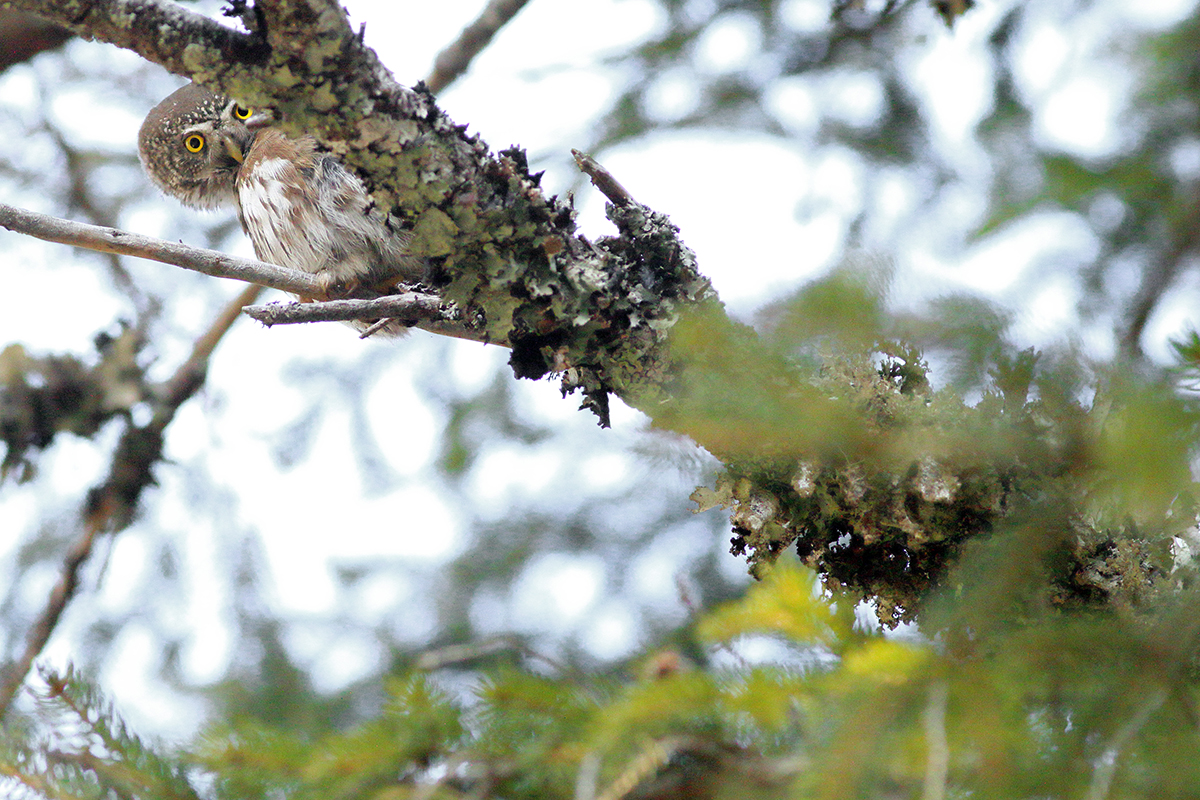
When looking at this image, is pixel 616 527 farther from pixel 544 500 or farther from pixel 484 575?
pixel 484 575

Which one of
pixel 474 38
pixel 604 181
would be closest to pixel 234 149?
pixel 474 38

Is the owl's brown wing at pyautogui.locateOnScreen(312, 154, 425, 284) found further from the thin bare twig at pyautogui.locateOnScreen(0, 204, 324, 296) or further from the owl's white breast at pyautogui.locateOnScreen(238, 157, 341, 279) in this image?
the thin bare twig at pyautogui.locateOnScreen(0, 204, 324, 296)

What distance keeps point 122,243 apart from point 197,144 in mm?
1609

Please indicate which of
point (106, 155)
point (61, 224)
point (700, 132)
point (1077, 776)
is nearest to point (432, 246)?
point (61, 224)

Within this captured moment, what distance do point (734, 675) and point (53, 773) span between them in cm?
91

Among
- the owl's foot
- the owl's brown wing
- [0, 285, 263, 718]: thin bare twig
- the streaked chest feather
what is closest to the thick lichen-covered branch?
the owl's foot

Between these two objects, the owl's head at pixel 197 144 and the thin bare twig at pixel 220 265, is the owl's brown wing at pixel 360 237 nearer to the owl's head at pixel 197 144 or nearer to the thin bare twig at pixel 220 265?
the thin bare twig at pixel 220 265

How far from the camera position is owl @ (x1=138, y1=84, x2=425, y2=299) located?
2215 mm

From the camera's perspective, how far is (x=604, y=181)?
62.9 inches

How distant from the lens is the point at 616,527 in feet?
10.8

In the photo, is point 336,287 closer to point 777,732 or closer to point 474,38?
point 474,38

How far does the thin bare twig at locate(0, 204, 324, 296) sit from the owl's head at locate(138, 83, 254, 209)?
1.45m

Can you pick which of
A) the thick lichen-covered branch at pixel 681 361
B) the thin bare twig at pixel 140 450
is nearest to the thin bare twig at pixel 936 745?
the thick lichen-covered branch at pixel 681 361

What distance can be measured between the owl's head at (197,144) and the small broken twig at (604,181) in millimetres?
1786
